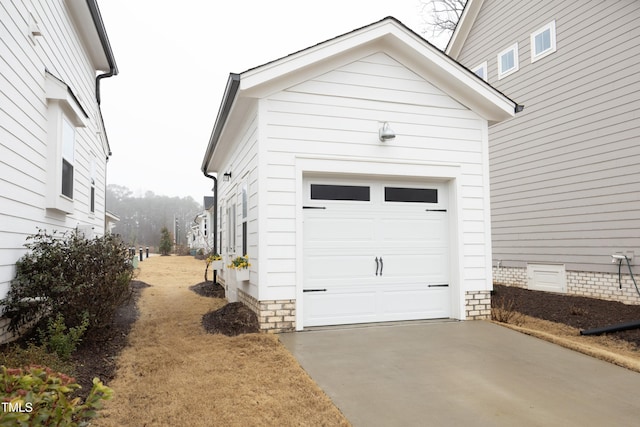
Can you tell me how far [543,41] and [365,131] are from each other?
711 centimetres

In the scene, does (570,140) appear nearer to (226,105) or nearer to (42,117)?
(226,105)

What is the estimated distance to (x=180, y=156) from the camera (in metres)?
78.1

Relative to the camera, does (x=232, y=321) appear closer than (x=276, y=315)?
No

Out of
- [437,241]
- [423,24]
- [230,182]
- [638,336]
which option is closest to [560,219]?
[638,336]

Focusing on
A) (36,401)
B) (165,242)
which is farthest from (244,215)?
(165,242)

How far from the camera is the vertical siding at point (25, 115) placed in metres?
4.43

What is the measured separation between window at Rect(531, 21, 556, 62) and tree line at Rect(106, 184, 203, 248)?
163 ft

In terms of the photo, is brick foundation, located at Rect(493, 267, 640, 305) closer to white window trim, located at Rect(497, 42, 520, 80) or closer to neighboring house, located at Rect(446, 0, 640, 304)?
neighboring house, located at Rect(446, 0, 640, 304)

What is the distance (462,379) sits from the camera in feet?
13.1

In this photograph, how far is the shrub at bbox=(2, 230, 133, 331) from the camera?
454 cm

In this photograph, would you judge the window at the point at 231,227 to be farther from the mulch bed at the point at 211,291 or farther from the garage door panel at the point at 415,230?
the garage door panel at the point at 415,230

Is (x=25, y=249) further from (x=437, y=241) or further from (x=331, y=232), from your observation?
(x=437, y=241)

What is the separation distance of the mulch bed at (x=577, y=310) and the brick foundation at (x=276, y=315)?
4.40 metres

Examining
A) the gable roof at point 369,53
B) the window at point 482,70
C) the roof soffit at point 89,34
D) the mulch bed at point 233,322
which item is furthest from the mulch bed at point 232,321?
the window at point 482,70
